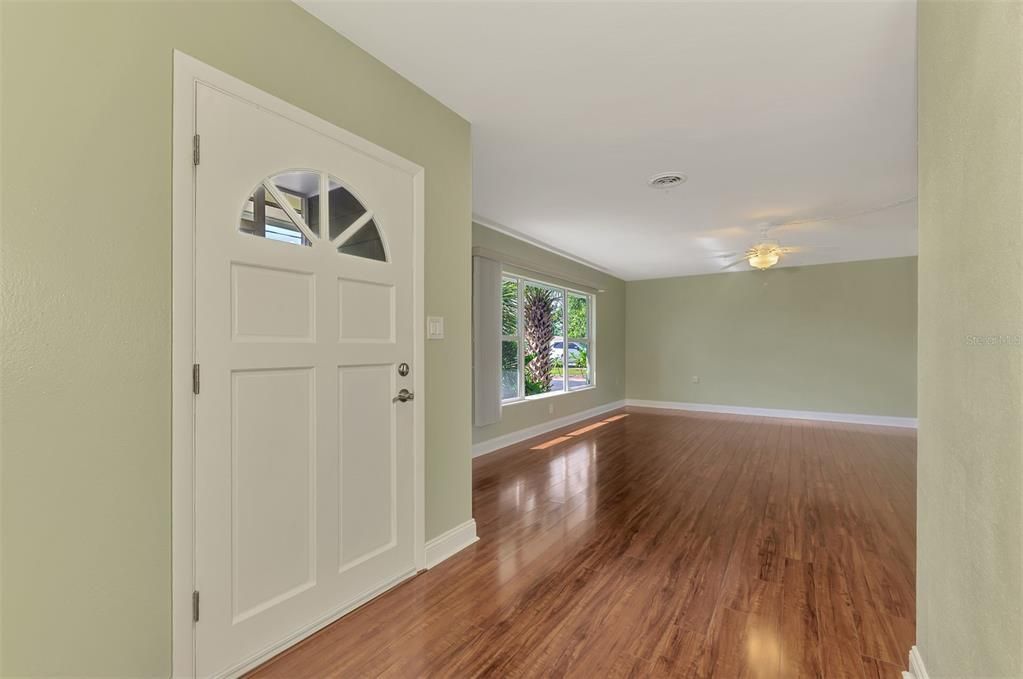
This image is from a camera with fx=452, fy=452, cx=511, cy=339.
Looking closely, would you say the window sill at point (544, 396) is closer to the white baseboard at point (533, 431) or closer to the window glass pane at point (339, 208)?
the white baseboard at point (533, 431)

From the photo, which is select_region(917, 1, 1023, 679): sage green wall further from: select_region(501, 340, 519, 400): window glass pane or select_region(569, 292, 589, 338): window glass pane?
select_region(569, 292, 589, 338): window glass pane

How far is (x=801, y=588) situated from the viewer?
2.14 meters

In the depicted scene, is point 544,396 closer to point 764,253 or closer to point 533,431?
point 533,431

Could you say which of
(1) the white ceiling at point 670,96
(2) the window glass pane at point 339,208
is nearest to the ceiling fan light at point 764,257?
(1) the white ceiling at point 670,96

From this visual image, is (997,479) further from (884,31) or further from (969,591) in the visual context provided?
(884,31)

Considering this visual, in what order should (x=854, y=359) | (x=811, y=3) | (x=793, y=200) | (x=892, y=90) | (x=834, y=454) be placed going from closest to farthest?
(x=811, y=3) < (x=892, y=90) < (x=793, y=200) < (x=834, y=454) < (x=854, y=359)

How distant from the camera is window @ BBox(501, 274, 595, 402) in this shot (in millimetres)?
5707

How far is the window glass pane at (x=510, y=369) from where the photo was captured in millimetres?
5586

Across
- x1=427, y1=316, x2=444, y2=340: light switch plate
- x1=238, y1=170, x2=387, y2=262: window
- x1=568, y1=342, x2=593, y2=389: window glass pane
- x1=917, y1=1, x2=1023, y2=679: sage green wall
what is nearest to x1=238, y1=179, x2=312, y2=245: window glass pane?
x1=238, y1=170, x2=387, y2=262: window

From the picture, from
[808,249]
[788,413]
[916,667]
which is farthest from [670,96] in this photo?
[788,413]

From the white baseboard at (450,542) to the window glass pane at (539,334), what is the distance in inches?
134

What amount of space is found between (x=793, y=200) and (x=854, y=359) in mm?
4174

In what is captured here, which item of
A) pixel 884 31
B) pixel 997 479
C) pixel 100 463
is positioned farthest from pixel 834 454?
pixel 100 463

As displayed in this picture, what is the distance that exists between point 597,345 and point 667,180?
14.1 feet
